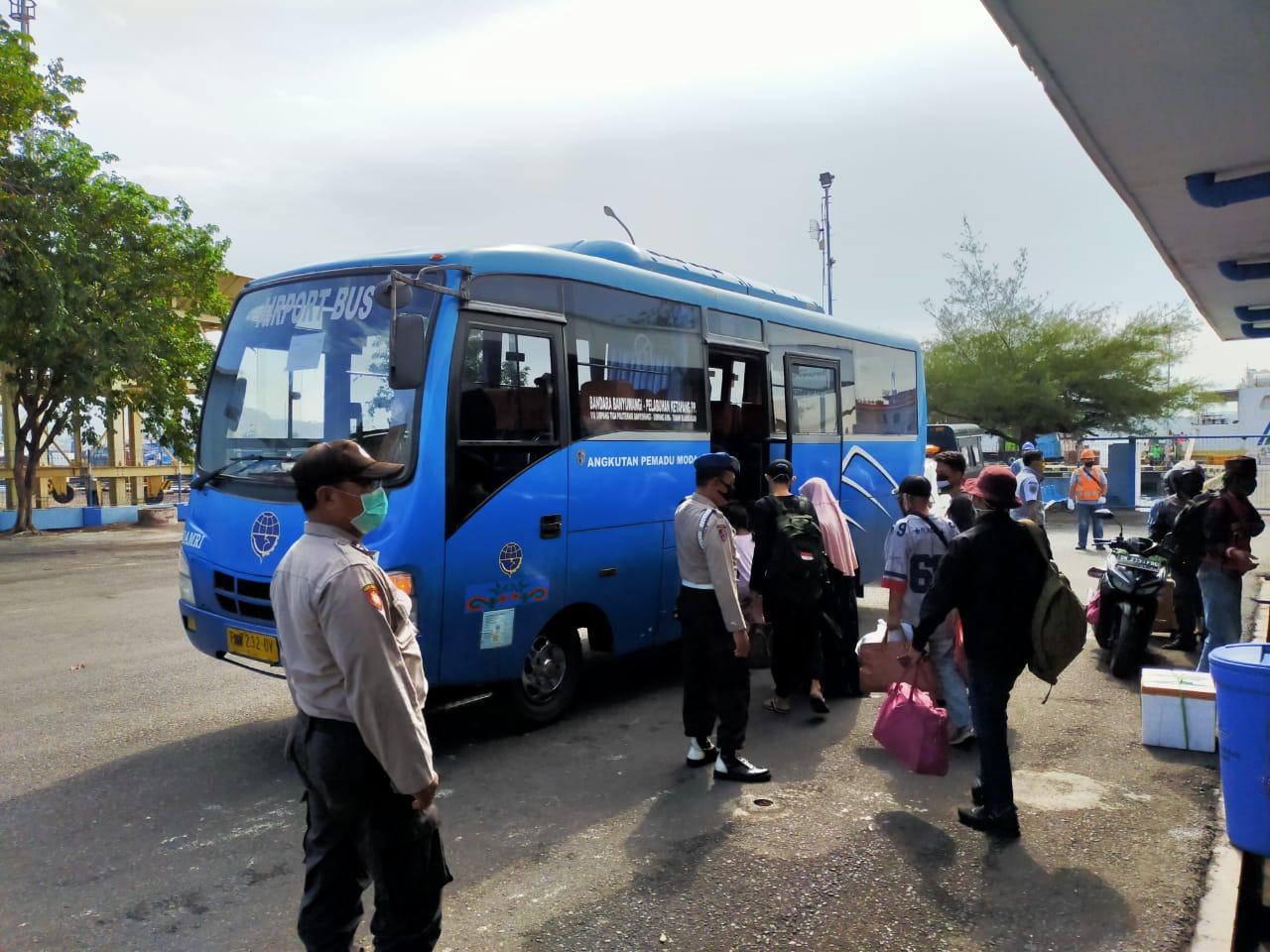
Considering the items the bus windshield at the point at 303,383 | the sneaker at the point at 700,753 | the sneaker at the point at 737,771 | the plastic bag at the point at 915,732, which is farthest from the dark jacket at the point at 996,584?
the bus windshield at the point at 303,383

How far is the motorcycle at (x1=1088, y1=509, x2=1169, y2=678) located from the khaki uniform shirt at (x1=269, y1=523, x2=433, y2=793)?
21.2ft

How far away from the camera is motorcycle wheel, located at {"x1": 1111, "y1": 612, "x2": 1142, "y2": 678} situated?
23.8 feet

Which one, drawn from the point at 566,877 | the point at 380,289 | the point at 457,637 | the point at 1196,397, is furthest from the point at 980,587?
the point at 1196,397

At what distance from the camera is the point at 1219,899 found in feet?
12.2

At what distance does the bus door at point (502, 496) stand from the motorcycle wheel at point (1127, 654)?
449 cm

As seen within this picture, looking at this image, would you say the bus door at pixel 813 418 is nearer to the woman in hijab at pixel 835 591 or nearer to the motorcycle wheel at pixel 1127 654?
the woman in hijab at pixel 835 591

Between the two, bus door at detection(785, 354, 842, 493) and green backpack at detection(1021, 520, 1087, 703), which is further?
bus door at detection(785, 354, 842, 493)

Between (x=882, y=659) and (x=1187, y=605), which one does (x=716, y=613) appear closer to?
(x=882, y=659)

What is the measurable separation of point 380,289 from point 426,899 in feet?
10.8

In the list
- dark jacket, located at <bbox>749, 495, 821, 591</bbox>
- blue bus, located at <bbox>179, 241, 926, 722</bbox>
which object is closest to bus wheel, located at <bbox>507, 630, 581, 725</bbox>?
blue bus, located at <bbox>179, 241, 926, 722</bbox>

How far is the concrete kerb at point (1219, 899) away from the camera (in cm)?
341

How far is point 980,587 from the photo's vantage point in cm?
429

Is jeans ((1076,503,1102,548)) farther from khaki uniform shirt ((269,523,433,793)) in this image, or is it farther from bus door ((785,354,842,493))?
khaki uniform shirt ((269,523,433,793))

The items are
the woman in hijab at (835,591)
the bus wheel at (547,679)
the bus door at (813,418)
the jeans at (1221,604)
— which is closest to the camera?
the bus wheel at (547,679)
